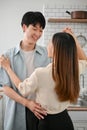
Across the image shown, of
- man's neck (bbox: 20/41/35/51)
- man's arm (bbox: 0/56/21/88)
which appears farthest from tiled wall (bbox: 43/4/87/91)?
man's arm (bbox: 0/56/21/88)

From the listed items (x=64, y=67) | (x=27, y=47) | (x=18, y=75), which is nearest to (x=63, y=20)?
(x=27, y=47)

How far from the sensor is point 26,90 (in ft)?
4.88

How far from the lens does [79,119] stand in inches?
111

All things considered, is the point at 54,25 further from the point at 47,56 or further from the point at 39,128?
the point at 39,128

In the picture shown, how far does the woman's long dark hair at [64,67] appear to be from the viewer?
1449mm

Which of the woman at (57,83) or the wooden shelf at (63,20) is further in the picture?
the wooden shelf at (63,20)

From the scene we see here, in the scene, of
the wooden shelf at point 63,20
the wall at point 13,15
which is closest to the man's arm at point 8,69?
the wooden shelf at point 63,20

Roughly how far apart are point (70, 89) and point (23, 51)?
456 mm

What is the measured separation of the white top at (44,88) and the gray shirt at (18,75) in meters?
0.22

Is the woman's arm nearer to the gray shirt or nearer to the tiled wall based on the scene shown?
the gray shirt

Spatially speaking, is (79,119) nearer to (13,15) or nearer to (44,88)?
(44,88)

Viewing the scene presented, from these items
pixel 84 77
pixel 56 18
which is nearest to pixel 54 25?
pixel 56 18

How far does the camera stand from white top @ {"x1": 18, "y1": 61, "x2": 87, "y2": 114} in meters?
1.45

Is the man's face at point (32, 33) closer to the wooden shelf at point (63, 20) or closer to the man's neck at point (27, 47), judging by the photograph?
the man's neck at point (27, 47)
